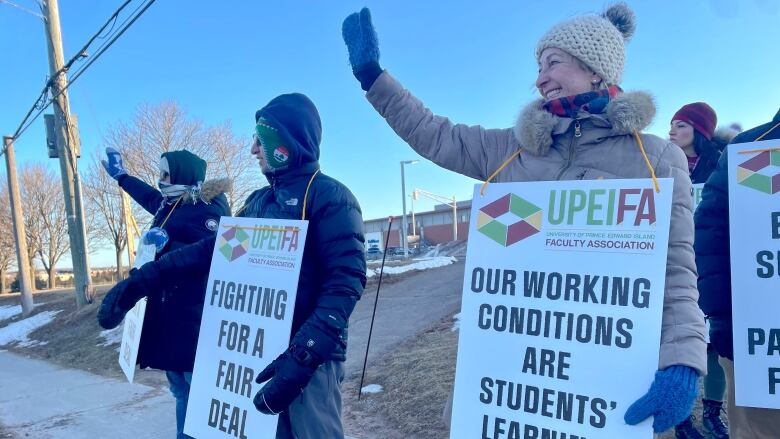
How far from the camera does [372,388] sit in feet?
15.7

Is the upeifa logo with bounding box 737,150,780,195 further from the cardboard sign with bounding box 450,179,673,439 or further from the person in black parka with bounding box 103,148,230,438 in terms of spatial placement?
the person in black parka with bounding box 103,148,230,438

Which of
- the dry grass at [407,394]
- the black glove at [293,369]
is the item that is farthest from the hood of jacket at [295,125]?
the dry grass at [407,394]

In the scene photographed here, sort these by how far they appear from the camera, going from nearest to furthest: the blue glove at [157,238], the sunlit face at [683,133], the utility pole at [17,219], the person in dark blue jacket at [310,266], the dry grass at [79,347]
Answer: the person in dark blue jacket at [310,266] < the blue glove at [157,238] < the sunlit face at [683,133] < the dry grass at [79,347] < the utility pole at [17,219]

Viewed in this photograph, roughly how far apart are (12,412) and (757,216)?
6149 millimetres

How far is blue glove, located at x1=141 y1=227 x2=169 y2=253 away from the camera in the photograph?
3.02 metres

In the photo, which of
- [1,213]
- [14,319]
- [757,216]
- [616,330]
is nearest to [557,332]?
[616,330]

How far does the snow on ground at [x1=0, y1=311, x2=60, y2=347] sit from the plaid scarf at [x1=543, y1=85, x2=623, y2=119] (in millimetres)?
11144

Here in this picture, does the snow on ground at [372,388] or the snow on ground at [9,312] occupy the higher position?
the snow on ground at [372,388]

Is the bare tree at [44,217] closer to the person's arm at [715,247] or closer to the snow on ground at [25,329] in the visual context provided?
the snow on ground at [25,329]

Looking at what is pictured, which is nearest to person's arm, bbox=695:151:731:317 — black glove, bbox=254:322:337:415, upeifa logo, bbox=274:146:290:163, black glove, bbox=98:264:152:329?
black glove, bbox=254:322:337:415

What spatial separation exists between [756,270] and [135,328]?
2.92 metres

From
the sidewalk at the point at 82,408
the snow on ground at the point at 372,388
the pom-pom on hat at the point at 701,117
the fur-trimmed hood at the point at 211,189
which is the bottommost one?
the sidewalk at the point at 82,408

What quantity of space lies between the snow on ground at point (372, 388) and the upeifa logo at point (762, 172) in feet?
11.5

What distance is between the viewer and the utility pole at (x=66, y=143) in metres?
11.1
